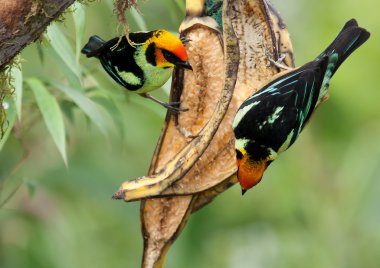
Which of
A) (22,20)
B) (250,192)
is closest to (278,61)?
(22,20)

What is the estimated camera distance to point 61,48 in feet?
8.99

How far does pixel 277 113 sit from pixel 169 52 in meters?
0.53

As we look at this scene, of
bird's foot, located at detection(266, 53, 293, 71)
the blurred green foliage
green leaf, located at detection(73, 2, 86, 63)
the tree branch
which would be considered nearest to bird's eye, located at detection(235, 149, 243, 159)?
bird's foot, located at detection(266, 53, 293, 71)

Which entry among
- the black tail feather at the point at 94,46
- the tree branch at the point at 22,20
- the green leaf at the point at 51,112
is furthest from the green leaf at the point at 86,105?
the tree branch at the point at 22,20

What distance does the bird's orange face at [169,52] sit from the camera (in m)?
2.29

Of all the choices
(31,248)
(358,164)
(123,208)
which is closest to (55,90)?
(31,248)

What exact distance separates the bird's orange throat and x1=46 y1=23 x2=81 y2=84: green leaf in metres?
0.62

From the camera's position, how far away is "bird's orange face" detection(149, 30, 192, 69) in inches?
90.2

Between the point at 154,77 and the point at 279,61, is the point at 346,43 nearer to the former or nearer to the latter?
the point at 279,61

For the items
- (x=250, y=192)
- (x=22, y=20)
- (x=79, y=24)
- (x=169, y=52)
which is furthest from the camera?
(x=250, y=192)

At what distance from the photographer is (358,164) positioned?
4668mm

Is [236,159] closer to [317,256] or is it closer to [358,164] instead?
[358,164]

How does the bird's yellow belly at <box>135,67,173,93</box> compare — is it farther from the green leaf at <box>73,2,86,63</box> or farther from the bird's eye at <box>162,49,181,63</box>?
the green leaf at <box>73,2,86,63</box>

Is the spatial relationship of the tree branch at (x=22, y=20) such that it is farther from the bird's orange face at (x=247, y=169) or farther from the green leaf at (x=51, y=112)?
the green leaf at (x=51, y=112)
